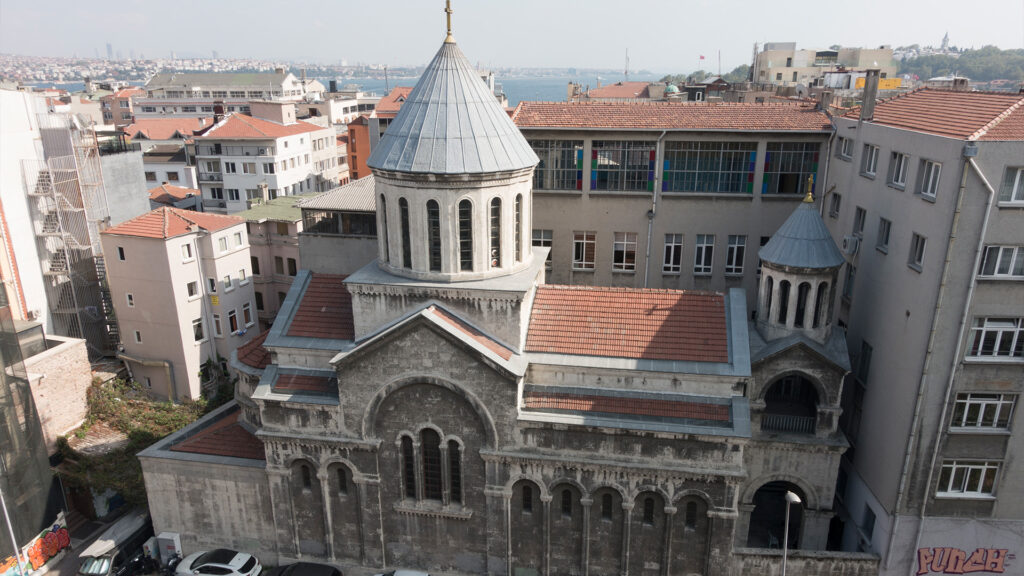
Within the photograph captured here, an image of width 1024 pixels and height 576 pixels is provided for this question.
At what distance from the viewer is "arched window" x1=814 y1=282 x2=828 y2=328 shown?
82.1ft

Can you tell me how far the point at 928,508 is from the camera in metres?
23.4

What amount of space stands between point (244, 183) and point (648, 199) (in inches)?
1738

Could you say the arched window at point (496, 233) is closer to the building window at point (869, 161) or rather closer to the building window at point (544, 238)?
the building window at point (544, 238)

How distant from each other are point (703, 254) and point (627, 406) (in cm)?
1493

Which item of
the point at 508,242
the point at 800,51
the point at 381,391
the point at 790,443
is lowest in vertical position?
the point at 790,443

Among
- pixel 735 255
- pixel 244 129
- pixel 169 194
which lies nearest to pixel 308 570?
pixel 735 255

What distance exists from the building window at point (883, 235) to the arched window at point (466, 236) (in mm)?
16134

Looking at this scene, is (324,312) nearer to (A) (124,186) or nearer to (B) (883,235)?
(B) (883,235)

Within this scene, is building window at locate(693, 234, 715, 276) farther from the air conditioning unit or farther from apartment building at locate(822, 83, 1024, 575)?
apartment building at locate(822, 83, 1024, 575)

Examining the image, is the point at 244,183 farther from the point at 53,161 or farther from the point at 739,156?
the point at 739,156

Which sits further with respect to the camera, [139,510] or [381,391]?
[139,510]

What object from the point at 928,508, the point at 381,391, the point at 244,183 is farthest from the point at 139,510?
the point at 244,183

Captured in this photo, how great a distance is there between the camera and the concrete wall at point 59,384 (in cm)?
3194

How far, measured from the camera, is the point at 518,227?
949 inches
